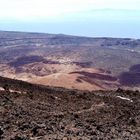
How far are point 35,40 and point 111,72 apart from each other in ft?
234

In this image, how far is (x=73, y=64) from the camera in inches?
3597

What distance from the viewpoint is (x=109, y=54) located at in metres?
103

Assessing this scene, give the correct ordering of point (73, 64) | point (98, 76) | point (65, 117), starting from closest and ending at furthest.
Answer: point (65, 117) < point (98, 76) < point (73, 64)

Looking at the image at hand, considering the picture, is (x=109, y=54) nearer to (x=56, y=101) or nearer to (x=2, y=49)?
(x=2, y=49)

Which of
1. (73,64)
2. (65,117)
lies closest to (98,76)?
(73,64)

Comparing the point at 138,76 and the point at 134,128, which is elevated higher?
the point at 134,128

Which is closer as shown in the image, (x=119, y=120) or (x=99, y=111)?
(x=119, y=120)

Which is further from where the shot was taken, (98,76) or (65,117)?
(98,76)

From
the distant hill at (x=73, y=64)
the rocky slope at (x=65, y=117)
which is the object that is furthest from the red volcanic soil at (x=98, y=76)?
the rocky slope at (x=65, y=117)

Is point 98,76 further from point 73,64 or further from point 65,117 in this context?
point 65,117

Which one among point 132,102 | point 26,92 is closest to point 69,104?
point 26,92

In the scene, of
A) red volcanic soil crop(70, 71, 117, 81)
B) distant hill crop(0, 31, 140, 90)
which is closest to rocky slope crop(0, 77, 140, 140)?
distant hill crop(0, 31, 140, 90)

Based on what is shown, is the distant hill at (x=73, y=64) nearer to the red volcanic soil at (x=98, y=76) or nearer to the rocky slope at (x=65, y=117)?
the red volcanic soil at (x=98, y=76)

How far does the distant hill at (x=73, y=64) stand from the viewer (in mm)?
62344
